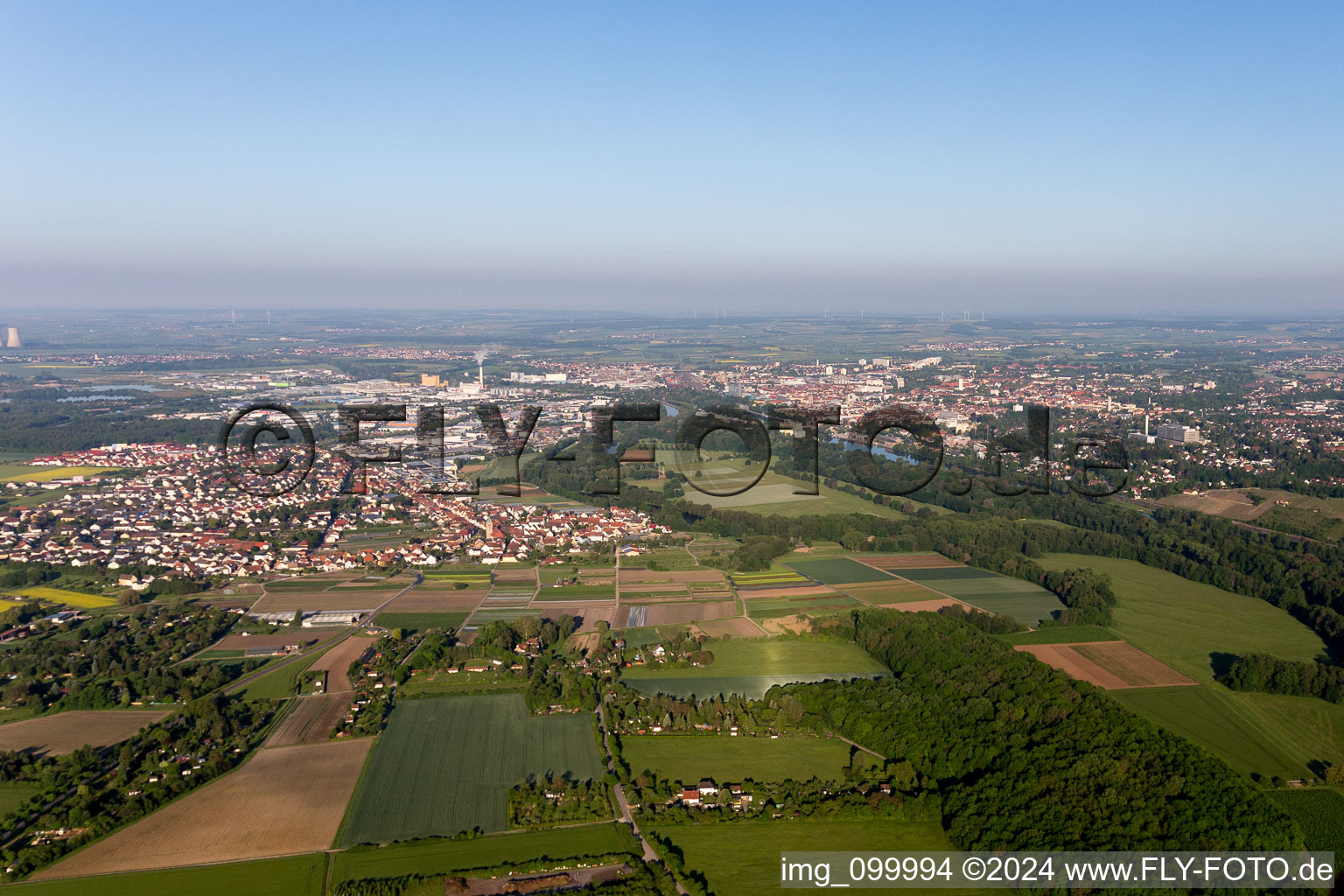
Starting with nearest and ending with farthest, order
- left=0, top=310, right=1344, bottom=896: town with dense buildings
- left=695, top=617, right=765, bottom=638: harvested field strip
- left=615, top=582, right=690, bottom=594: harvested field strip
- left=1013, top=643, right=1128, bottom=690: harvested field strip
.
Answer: left=0, top=310, right=1344, bottom=896: town with dense buildings, left=1013, top=643, right=1128, bottom=690: harvested field strip, left=695, top=617, right=765, bottom=638: harvested field strip, left=615, top=582, right=690, bottom=594: harvested field strip

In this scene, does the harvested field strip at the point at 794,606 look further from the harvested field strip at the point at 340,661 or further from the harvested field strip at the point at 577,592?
the harvested field strip at the point at 340,661

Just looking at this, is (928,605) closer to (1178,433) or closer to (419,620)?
(419,620)

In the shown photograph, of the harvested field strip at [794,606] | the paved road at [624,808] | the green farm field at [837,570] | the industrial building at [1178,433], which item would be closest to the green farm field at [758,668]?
the harvested field strip at [794,606]

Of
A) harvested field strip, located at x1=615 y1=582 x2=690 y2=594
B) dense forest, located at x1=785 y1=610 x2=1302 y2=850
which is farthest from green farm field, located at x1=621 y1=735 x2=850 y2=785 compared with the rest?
harvested field strip, located at x1=615 y1=582 x2=690 y2=594

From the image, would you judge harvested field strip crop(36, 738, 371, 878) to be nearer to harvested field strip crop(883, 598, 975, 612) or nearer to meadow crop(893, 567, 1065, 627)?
harvested field strip crop(883, 598, 975, 612)

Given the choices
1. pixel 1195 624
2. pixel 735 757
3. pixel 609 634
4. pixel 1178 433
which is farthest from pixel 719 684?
pixel 1178 433

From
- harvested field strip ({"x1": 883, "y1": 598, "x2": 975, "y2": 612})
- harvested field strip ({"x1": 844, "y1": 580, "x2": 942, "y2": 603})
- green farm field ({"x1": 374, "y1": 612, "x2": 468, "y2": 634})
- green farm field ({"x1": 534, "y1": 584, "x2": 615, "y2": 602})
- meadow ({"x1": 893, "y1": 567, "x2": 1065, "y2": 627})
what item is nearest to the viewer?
green farm field ({"x1": 374, "y1": 612, "x2": 468, "y2": 634})

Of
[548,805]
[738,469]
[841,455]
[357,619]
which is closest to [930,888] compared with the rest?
[548,805]
